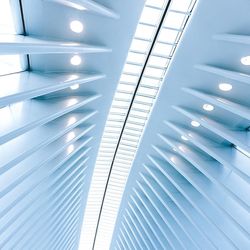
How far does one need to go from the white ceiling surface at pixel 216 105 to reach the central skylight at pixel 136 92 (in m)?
0.98

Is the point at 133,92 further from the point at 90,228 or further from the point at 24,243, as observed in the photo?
the point at 90,228

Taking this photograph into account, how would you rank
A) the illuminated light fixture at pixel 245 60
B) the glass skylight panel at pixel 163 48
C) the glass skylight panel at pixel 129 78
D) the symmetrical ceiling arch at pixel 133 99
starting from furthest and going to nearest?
the glass skylight panel at pixel 129 78, the glass skylight panel at pixel 163 48, the illuminated light fixture at pixel 245 60, the symmetrical ceiling arch at pixel 133 99

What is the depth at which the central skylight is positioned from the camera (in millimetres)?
9922

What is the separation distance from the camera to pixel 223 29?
8.02m

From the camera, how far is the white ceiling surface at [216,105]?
788 cm

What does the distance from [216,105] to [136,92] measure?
512 cm

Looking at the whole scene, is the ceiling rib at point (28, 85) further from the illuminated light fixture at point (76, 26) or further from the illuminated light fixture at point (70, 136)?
the illuminated light fixture at point (70, 136)

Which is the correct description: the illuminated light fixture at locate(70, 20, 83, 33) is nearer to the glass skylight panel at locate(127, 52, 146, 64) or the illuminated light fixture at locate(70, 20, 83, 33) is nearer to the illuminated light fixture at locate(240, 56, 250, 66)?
the glass skylight panel at locate(127, 52, 146, 64)

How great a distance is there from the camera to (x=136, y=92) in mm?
13859

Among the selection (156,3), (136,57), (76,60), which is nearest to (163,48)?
(136,57)

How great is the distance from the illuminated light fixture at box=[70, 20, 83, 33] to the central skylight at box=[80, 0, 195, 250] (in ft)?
8.30

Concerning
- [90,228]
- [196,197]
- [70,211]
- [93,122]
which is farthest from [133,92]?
[90,228]

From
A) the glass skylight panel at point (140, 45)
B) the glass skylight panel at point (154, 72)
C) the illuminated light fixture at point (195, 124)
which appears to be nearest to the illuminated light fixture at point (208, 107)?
the illuminated light fixture at point (195, 124)

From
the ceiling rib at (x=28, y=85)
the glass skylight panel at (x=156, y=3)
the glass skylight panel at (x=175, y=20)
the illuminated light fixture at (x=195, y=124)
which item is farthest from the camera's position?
the illuminated light fixture at (x=195, y=124)
